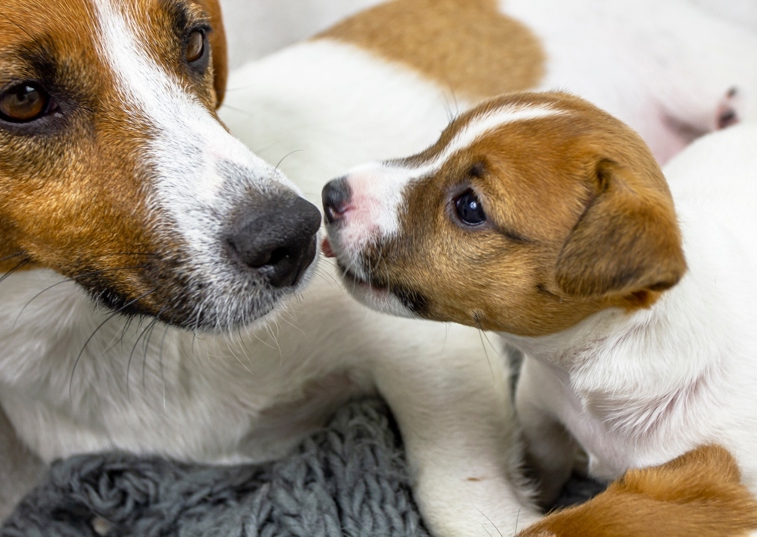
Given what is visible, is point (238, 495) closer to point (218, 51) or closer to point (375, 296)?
point (375, 296)

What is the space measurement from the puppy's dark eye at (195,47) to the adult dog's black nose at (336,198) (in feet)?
1.21

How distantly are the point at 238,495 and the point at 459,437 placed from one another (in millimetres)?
523

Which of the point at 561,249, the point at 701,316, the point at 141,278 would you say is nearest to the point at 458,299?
→ the point at 561,249

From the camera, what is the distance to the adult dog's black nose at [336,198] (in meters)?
1.57

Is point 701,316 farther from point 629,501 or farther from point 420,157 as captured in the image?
point 420,157

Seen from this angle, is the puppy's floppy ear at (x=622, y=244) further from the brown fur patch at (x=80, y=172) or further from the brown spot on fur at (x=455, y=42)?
the brown spot on fur at (x=455, y=42)

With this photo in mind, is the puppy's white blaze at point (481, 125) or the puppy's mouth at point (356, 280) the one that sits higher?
the puppy's white blaze at point (481, 125)

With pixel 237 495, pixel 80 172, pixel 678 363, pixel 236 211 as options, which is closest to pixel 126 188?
pixel 80 172

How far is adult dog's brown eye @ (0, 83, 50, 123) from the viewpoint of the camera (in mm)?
1358

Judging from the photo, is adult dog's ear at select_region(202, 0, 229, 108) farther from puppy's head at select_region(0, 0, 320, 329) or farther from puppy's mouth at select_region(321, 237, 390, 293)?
puppy's mouth at select_region(321, 237, 390, 293)

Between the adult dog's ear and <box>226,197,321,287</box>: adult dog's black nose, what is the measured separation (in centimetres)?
56

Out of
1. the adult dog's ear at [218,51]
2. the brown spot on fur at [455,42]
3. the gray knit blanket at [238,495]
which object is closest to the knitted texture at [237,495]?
the gray knit blanket at [238,495]

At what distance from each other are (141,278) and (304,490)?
2.17ft

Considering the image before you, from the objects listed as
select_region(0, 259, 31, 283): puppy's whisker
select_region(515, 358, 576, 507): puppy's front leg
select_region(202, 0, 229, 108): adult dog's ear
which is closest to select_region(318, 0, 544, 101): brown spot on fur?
select_region(202, 0, 229, 108): adult dog's ear
